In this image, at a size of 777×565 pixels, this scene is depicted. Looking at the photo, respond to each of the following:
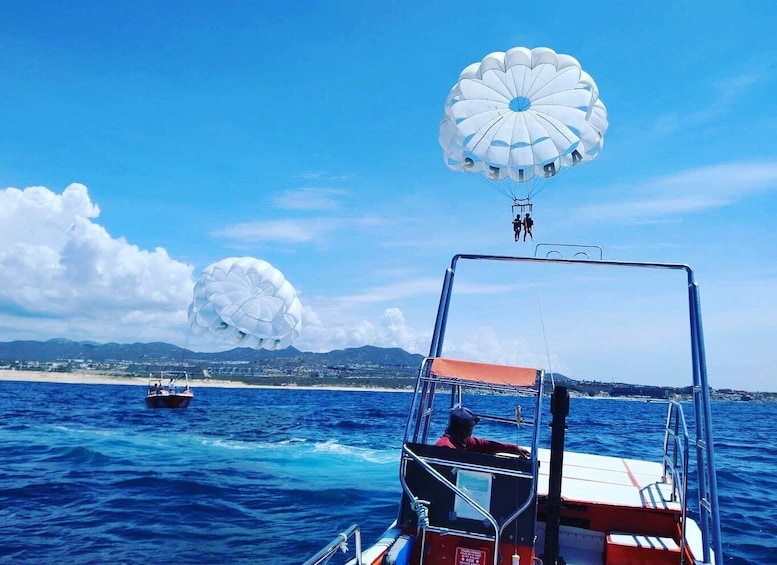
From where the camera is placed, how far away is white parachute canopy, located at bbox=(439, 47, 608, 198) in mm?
12875

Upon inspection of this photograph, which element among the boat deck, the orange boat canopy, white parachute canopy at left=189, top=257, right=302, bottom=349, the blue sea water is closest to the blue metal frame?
the boat deck

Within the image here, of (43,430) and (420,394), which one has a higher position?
(420,394)

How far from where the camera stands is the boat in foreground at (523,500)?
5879 mm

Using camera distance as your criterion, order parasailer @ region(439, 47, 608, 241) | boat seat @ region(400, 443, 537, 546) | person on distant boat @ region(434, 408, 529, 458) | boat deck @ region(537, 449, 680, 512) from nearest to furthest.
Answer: boat seat @ region(400, 443, 537, 546) → person on distant boat @ region(434, 408, 529, 458) → boat deck @ region(537, 449, 680, 512) → parasailer @ region(439, 47, 608, 241)

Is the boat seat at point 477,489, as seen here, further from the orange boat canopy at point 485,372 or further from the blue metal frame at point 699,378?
the blue metal frame at point 699,378

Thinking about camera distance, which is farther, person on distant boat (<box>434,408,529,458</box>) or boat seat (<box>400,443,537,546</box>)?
person on distant boat (<box>434,408,529,458</box>)

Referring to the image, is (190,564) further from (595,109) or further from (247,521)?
(595,109)

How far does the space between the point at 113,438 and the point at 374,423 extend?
1912 cm

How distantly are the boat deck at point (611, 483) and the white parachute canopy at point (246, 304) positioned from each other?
1522 cm

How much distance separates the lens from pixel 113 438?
31.4 m

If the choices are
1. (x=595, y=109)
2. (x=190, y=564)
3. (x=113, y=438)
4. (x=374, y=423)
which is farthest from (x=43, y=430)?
(x=595, y=109)

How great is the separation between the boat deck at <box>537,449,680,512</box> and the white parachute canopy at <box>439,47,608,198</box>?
20.0 feet

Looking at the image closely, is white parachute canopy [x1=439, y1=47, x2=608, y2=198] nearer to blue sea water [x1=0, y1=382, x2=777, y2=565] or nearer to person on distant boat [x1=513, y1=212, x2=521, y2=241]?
person on distant boat [x1=513, y1=212, x2=521, y2=241]

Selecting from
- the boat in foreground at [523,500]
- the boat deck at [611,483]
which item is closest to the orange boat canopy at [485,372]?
the boat in foreground at [523,500]
